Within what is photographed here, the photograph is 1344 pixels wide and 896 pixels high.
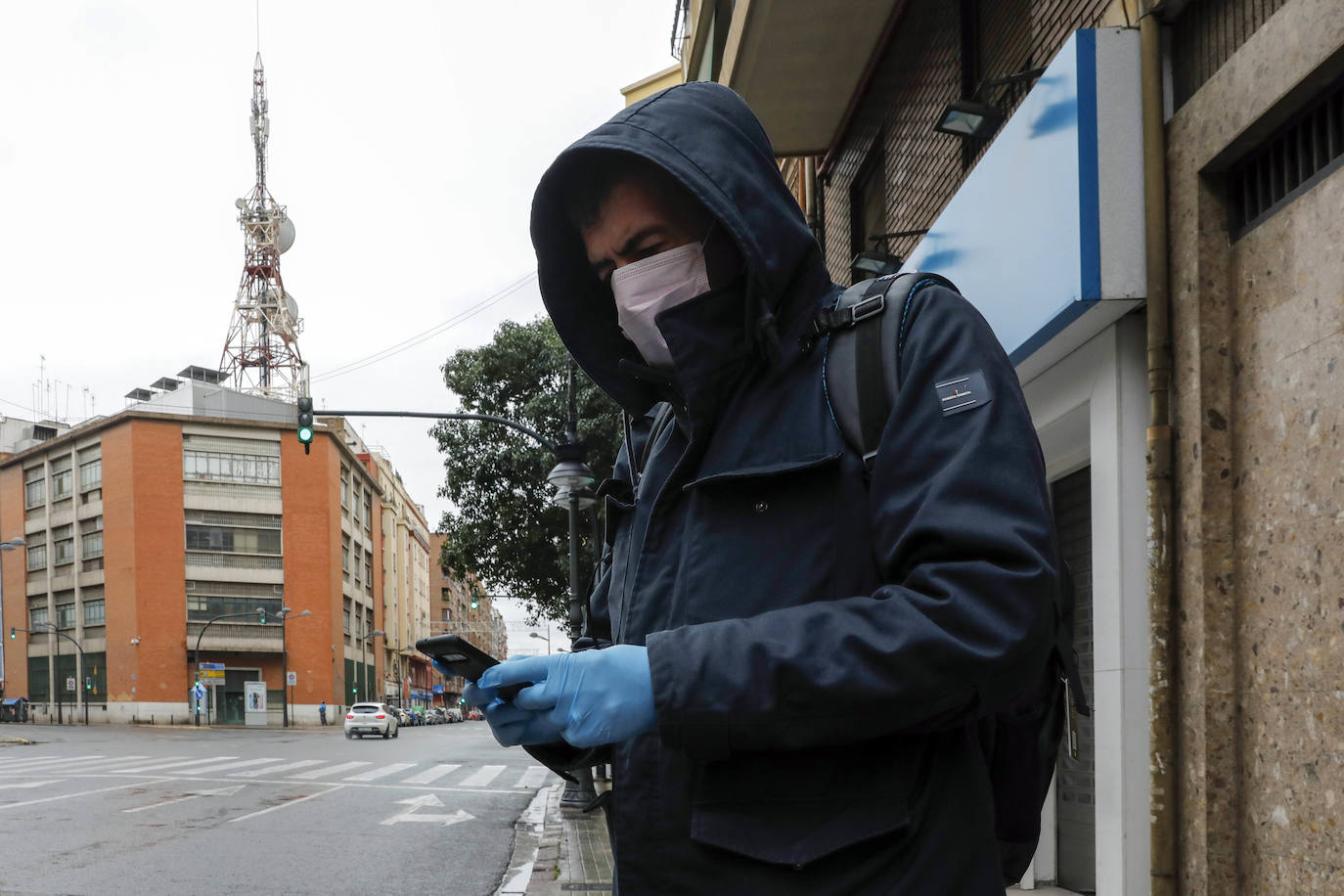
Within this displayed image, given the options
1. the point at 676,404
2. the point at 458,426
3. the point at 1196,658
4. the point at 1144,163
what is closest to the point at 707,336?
the point at 676,404

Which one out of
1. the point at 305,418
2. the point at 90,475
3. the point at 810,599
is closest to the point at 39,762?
the point at 305,418

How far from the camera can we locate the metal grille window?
12.1ft

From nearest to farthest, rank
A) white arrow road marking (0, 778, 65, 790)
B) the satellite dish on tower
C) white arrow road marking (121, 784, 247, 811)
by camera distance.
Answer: white arrow road marking (121, 784, 247, 811), white arrow road marking (0, 778, 65, 790), the satellite dish on tower

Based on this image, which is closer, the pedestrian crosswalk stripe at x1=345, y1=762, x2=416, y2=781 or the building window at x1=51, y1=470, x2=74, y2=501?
the pedestrian crosswalk stripe at x1=345, y1=762, x2=416, y2=781

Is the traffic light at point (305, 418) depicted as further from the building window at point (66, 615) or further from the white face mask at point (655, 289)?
the building window at point (66, 615)

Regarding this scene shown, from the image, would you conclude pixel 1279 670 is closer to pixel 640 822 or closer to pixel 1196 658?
pixel 1196 658

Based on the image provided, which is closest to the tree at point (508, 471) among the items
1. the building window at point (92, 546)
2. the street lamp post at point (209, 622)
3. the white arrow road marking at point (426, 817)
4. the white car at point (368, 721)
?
the white arrow road marking at point (426, 817)

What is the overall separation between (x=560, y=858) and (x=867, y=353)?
8662 mm

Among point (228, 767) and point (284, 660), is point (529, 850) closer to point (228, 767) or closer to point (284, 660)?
point (228, 767)

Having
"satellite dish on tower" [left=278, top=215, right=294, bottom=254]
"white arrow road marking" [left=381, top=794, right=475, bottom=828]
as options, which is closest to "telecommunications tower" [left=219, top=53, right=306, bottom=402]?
"satellite dish on tower" [left=278, top=215, right=294, bottom=254]

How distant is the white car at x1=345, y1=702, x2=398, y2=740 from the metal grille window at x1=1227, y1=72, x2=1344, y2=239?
39936 mm

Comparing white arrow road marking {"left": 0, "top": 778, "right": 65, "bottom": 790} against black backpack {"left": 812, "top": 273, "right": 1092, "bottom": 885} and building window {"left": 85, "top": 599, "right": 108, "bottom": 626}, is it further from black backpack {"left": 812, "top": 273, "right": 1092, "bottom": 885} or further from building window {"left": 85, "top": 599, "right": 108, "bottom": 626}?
building window {"left": 85, "top": 599, "right": 108, "bottom": 626}

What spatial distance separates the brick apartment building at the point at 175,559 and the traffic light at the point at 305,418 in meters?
43.1

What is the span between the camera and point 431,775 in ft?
66.7
